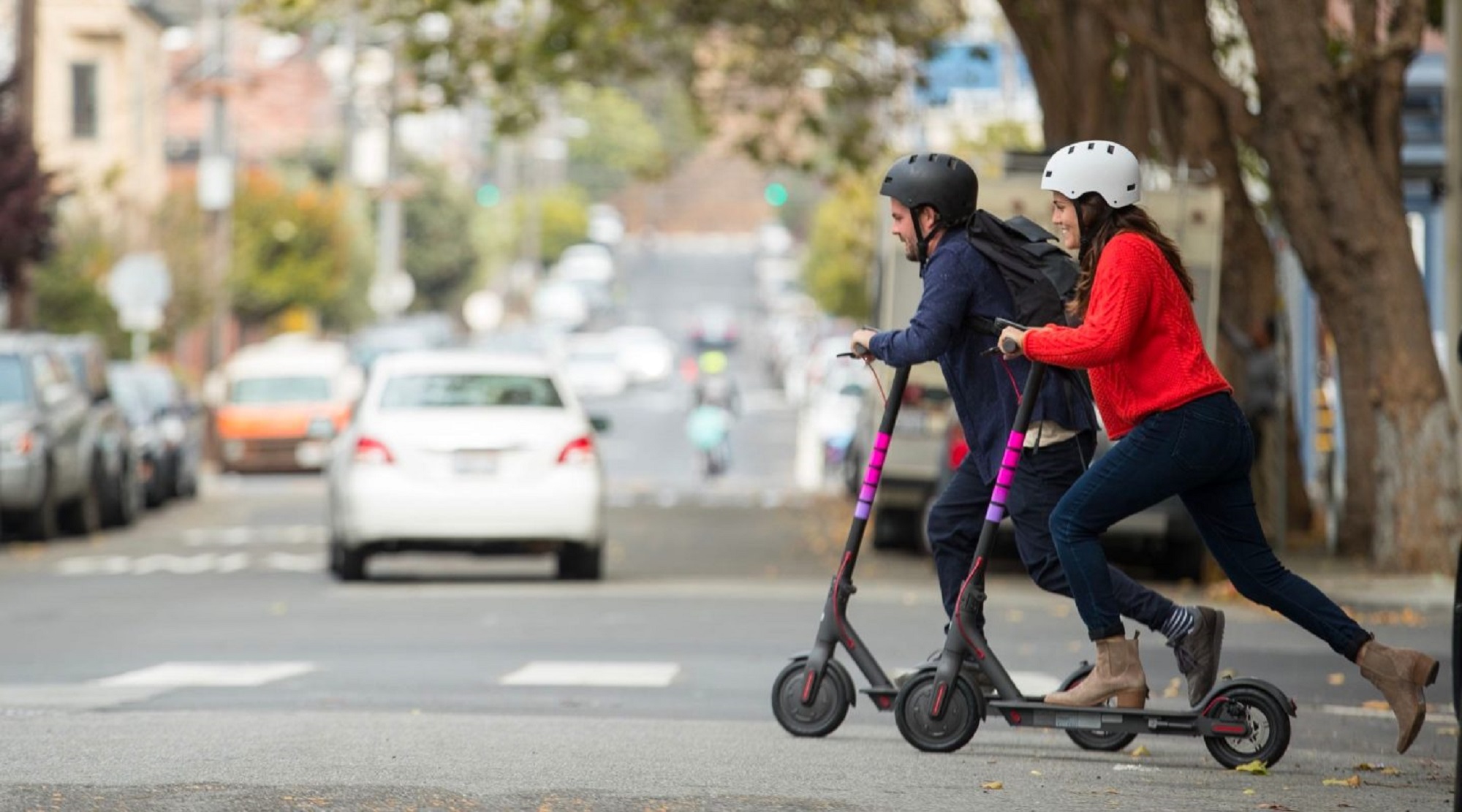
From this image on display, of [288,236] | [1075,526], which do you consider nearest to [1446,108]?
[1075,526]

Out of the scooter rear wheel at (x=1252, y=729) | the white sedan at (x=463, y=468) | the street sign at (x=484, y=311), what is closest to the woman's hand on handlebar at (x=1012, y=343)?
the scooter rear wheel at (x=1252, y=729)

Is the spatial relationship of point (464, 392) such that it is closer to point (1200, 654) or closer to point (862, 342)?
point (862, 342)

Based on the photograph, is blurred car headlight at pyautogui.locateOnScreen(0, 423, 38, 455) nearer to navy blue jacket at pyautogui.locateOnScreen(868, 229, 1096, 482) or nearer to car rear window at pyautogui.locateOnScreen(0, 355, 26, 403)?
car rear window at pyautogui.locateOnScreen(0, 355, 26, 403)

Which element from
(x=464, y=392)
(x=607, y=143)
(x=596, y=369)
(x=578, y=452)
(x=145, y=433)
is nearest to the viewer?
(x=578, y=452)

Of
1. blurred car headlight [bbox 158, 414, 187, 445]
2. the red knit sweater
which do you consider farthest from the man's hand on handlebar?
blurred car headlight [bbox 158, 414, 187, 445]

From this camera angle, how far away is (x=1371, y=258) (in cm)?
1753

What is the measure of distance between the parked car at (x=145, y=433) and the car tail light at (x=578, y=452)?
1357 cm

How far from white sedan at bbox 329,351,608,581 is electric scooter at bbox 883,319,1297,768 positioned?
9.76 metres

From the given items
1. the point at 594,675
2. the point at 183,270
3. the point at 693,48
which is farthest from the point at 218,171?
the point at 594,675

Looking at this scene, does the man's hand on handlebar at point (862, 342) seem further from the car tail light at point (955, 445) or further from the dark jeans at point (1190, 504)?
the car tail light at point (955, 445)

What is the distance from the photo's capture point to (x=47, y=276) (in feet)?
145

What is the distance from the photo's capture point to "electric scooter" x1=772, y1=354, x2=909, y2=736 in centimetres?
877

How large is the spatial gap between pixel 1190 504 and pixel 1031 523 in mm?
492

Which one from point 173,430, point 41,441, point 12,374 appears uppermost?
point 12,374
